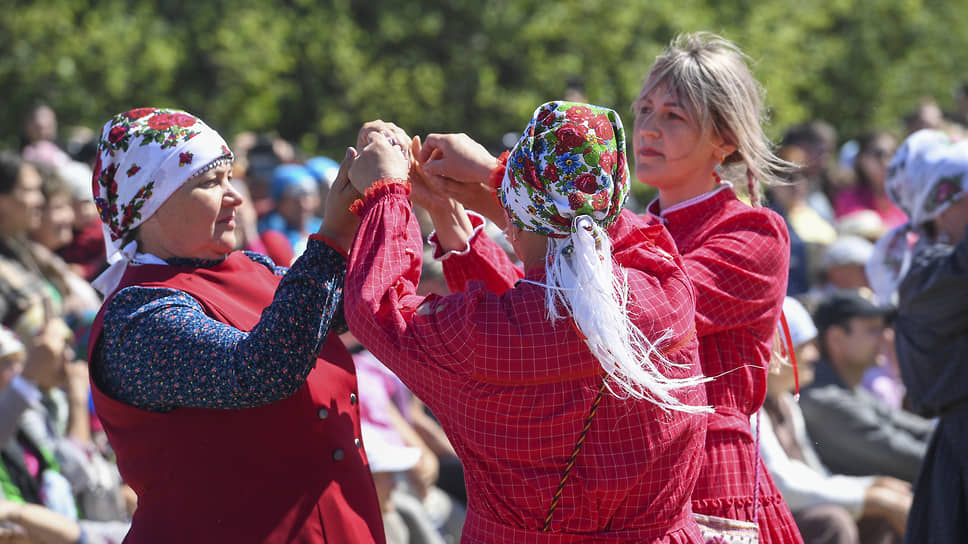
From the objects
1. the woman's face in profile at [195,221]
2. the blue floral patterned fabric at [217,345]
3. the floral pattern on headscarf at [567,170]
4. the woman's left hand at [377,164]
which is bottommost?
the blue floral patterned fabric at [217,345]

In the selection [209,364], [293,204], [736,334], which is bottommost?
[293,204]

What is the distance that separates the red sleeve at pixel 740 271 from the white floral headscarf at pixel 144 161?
3.82ft

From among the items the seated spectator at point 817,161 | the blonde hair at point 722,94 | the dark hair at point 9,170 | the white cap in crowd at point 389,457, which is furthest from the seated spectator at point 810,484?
the seated spectator at point 817,161

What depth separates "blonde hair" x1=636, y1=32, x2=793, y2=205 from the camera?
281 cm

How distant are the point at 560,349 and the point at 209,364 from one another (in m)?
0.74

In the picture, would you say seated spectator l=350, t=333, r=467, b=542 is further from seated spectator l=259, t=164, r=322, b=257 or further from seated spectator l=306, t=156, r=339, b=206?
seated spectator l=306, t=156, r=339, b=206

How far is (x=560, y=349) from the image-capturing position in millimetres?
2139

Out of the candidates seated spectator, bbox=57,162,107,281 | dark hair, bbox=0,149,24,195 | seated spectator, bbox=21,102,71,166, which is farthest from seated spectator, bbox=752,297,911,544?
seated spectator, bbox=21,102,71,166

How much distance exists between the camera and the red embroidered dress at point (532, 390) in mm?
2148

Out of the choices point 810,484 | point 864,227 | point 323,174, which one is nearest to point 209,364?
point 810,484

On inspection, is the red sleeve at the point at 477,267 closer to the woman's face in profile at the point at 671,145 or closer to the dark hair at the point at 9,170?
the woman's face in profile at the point at 671,145

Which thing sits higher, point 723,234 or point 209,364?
point 723,234

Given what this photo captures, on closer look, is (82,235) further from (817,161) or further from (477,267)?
(817,161)

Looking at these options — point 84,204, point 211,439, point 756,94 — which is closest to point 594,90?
point 84,204
